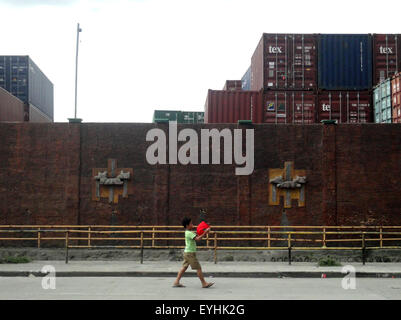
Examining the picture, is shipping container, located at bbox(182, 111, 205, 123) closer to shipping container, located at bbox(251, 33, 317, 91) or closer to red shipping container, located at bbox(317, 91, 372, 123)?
shipping container, located at bbox(251, 33, 317, 91)

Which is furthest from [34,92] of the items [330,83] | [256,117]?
[330,83]

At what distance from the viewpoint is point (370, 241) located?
1886 cm

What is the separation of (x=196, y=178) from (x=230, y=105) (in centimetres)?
413

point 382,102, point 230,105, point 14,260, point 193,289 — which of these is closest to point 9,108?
point 14,260

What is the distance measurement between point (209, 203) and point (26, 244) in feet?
22.0

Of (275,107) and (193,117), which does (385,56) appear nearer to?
(275,107)

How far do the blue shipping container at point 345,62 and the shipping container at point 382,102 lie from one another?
37.8 inches

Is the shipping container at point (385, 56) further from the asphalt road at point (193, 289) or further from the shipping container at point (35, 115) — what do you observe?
the shipping container at point (35, 115)

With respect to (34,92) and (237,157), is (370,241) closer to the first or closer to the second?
(237,157)

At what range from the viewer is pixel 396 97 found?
20828 millimetres

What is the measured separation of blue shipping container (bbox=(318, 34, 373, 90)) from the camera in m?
23.3

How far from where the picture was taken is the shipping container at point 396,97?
20656 mm

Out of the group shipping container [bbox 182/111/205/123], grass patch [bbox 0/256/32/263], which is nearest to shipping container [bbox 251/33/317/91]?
shipping container [bbox 182/111/205/123]

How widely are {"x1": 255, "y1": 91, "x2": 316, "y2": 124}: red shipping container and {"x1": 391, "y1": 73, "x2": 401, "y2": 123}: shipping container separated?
127 inches
